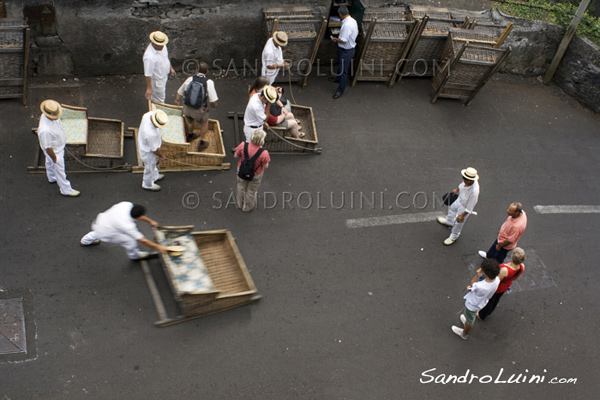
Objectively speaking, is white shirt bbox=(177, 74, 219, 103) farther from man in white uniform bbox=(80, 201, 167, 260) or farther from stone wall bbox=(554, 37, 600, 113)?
stone wall bbox=(554, 37, 600, 113)

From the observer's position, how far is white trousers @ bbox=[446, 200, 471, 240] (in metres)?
8.58

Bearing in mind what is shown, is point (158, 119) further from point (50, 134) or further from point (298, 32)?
point (298, 32)

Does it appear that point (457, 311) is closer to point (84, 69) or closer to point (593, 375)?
point (593, 375)

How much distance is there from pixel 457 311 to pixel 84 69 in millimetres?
8280

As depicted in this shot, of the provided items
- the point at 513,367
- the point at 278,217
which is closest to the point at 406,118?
the point at 278,217

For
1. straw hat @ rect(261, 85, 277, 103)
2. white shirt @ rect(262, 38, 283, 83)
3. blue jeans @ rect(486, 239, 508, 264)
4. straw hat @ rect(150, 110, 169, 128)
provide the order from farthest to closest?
white shirt @ rect(262, 38, 283, 83) < straw hat @ rect(261, 85, 277, 103) < blue jeans @ rect(486, 239, 508, 264) < straw hat @ rect(150, 110, 169, 128)

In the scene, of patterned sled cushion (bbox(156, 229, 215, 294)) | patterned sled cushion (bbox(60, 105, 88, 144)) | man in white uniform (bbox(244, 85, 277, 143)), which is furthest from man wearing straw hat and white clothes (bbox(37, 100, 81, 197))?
man in white uniform (bbox(244, 85, 277, 143))

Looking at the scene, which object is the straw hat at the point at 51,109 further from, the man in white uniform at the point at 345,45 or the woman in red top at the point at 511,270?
the woman in red top at the point at 511,270

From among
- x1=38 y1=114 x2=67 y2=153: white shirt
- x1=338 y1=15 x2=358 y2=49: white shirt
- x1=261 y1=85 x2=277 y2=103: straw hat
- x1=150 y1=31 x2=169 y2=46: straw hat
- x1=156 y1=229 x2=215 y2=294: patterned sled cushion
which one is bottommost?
x1=156 y1=229 x2=215 y2=294: patterned sled cushion

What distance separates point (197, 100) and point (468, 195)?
472 centimetres

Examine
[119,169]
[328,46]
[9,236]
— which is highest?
[328,46]

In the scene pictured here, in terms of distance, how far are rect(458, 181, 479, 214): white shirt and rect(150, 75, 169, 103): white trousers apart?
5509mm

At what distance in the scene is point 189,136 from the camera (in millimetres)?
9438

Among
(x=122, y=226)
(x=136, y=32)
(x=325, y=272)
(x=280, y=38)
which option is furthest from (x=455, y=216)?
(x=136, y=32)
